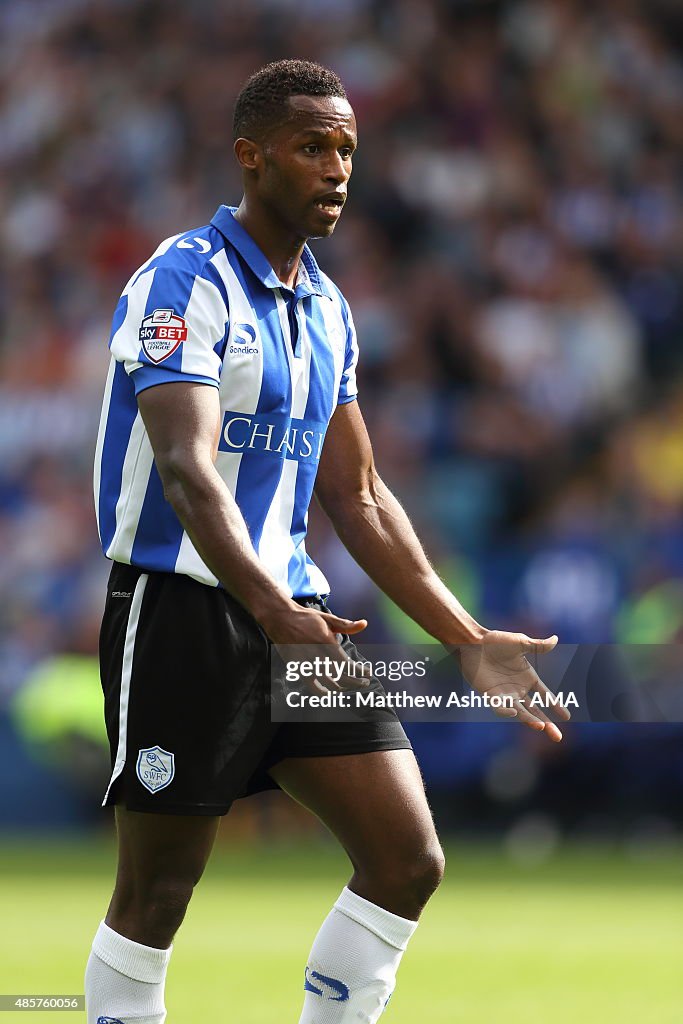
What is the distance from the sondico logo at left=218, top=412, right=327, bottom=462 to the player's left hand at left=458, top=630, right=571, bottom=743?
566 mm

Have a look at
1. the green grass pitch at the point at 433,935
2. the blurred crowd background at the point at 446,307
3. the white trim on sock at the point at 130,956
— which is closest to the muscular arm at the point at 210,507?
the white trim on sock at the point at 130,956

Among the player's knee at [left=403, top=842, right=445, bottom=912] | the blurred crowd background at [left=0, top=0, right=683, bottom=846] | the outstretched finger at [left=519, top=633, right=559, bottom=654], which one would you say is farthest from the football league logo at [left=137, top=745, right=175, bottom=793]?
the blurred crowd background at [left=0, top=0, right=683, bottom=846]

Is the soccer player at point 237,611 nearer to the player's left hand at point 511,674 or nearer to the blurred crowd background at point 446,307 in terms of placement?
the player's left hand at point 511,674

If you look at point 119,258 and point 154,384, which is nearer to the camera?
point 154,384

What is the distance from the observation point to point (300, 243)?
3627 mm

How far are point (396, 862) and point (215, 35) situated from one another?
1182 centimetres

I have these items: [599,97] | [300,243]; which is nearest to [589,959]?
[300,243]

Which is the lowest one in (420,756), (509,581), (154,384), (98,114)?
(420,756)

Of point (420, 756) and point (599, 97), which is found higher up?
point (599, 97)

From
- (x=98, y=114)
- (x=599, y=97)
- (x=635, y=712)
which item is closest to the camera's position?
(x=635, y=712)

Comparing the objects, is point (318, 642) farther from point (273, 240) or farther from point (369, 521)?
point (273, 240)

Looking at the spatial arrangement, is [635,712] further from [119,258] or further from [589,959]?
[119,258]

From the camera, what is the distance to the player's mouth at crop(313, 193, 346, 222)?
3.48m

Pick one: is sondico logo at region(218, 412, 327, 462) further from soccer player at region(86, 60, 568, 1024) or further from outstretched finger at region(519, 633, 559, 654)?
outstretched finger at region(519, 633, 559, 654)
